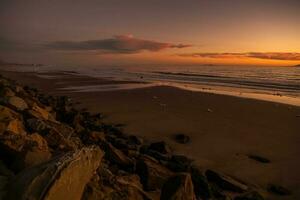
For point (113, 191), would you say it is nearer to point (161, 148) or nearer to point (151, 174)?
point (151, 174)

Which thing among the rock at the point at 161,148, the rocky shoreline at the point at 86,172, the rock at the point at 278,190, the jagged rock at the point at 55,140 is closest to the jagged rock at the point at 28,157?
the rocky shoreline at the point at 86,172

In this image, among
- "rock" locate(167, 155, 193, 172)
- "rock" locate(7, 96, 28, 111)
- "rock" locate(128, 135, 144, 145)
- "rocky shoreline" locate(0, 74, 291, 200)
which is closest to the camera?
"rocky shoreline" locate(0, 74, 291, 200)

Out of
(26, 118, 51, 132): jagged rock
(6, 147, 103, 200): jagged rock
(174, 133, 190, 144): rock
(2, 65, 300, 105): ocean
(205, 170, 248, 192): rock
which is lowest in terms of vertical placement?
(2, 65, 300, 105): ocean

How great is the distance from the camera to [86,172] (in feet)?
13.4

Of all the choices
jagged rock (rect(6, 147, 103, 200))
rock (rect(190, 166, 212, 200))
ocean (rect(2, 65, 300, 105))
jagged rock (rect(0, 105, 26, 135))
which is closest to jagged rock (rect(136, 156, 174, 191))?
rock (rect(190, 166, 212, 200))

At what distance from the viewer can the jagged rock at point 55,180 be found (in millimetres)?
3408

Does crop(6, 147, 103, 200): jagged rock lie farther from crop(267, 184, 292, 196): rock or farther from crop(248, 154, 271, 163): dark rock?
crop(248, 154, 271, 163): dark rock

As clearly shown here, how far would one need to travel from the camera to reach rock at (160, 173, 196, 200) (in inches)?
185

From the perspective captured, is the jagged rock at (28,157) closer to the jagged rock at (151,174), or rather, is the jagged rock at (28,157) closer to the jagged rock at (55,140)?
the jagged rock at (55,140)

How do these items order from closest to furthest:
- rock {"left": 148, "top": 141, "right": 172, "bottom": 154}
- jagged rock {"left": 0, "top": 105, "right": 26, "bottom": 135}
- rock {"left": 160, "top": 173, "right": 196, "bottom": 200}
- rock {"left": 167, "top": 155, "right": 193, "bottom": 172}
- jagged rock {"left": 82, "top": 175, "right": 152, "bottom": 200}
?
jagged rock {"left": 82, "top": 175, "right": 152, "bottom": 200} < rock {"left": 160, "top": 173, "right": 196, "bottom": 200} < jagged rock {"left": 0, "top": 105, "right": 26, "bottom": 135} < rock {"left": 167, "top": 155, "right": 193, "bottom": 172} < rock {"left": 148, "top": 141, "right": 172, "bottom": 154}

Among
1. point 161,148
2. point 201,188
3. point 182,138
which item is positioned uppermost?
point 201,188

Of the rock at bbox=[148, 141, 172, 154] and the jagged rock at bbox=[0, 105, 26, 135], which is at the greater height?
the jagged rock at bbox=[0, 105, 26, 135]

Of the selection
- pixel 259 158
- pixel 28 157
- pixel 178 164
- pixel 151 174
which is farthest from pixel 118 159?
pixel 259 158

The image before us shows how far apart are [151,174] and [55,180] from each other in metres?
2.77
